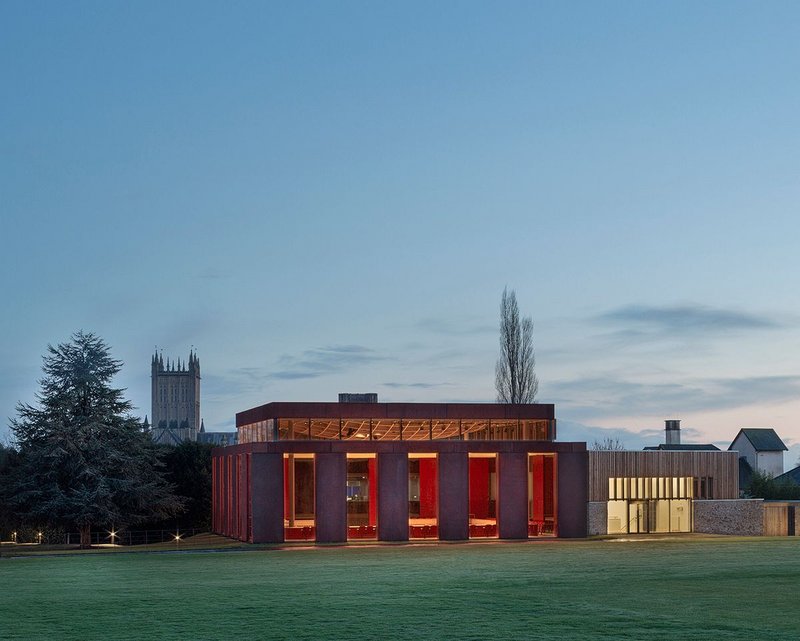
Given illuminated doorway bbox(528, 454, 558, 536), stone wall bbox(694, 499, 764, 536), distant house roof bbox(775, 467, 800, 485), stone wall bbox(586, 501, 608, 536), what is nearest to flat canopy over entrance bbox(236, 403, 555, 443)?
illuminated doorway bbox(528, 454, 558, 536)

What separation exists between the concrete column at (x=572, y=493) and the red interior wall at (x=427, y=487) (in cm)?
637

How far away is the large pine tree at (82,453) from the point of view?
62062mm

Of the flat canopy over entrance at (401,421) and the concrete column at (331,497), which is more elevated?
the flat canopy over entrance at (401,421)

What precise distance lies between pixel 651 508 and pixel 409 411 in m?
14.7

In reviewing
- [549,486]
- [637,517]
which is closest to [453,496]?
[549,486]

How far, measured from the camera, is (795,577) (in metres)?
34.9

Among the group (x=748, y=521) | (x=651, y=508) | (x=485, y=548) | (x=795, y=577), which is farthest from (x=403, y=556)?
(x=748, y=521)

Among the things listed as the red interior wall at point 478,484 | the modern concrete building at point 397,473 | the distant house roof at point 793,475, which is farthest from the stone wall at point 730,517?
the distant house roof at point 793,475

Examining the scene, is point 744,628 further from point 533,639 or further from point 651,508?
point 651,508

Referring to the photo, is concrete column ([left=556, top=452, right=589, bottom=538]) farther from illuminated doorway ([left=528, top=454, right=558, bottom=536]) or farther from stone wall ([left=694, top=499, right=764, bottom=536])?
stone wall ([left=694, top=499, right=764, bottom=536])

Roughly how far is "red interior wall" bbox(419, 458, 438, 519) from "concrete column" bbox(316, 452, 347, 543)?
16.2ft

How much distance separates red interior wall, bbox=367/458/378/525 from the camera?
54688 mm

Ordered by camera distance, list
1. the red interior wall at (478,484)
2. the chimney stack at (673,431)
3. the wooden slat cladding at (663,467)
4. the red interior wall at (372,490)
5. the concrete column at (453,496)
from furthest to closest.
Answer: the chimney stack at (673,431), the red interior wall at (478,484), the wooden slat cladding at (663,467), the red interior wall at (372,490), the concrete column at (453,496)

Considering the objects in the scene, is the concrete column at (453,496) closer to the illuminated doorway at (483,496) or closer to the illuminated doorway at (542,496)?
the illuminated doorway at (483,496)
